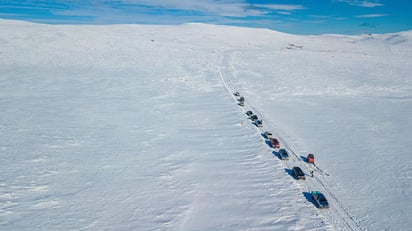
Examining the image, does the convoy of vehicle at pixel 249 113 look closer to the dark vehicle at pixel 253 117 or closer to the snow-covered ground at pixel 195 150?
the dark vehicle at pixel 253 117

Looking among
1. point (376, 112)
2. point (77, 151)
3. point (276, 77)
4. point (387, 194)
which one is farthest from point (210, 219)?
point (276, 77)

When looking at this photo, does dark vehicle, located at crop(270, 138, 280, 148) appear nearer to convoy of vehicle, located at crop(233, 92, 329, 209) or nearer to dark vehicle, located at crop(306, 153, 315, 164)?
convoy of vehicle, located at crop(233, 92, 329, 209)

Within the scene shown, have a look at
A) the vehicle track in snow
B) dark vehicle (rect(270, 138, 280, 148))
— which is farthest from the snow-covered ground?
dark vehicle (rect(270, 138, 280, 148))

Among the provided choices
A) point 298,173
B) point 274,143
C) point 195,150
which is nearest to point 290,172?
point 298,173

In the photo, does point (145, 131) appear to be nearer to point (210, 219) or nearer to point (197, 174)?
point (197, 174)

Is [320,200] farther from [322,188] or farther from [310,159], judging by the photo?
[310,159]

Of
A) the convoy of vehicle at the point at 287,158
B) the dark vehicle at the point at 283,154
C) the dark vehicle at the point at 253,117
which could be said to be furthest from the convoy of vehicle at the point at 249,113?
the dark vehicle at the point at 283,154
